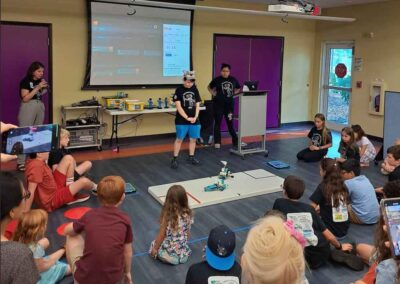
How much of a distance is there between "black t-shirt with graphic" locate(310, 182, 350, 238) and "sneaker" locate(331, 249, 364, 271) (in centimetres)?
38

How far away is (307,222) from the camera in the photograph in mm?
2928

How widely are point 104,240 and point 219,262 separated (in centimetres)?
74

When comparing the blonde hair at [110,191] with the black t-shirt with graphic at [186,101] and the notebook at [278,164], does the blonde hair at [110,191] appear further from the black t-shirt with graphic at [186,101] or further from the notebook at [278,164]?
the notebook at [278,164]

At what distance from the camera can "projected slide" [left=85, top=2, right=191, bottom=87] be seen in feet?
22.5

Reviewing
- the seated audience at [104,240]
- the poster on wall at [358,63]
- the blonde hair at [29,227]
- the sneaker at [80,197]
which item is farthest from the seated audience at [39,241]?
the poster on wall at [358,63]

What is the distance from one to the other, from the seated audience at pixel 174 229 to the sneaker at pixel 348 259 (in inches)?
46.1

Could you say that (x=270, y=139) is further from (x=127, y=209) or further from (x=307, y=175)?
(x=127, y=209)

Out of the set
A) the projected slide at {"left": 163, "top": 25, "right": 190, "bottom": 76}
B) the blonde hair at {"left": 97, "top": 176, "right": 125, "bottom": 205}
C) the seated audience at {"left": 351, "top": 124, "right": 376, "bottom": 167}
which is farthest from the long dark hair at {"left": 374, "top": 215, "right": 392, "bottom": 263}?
the projected slide at {"left": 163, "top": 25, "right": 190, "bottom": 76}

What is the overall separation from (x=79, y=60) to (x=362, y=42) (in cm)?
554

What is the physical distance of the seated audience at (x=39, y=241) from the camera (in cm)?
256

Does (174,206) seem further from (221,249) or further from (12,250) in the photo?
(12,250)

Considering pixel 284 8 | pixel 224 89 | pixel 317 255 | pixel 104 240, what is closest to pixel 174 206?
pixel 104 240

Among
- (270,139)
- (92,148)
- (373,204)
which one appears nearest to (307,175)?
(373,204)

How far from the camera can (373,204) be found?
155 inches
